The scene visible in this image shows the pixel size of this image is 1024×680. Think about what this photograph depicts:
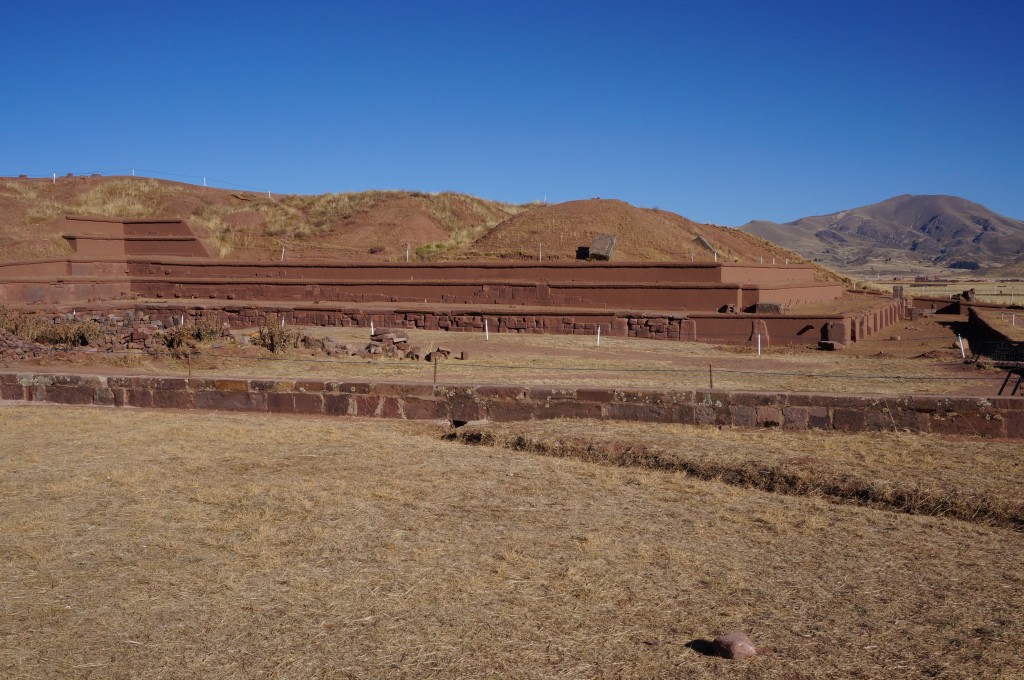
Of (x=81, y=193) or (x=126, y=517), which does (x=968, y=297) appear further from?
(x=81, y=193)

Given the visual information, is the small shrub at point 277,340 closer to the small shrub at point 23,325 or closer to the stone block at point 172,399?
the small shrub at point 23,325

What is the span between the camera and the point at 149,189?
166 ft

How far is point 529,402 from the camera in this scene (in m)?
9.93

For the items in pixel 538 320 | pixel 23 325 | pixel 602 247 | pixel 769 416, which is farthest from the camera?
pixel 602 247

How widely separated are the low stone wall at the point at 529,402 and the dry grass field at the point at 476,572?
104cm

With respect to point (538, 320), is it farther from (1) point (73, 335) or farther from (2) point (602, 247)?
(1) point (73, 335)

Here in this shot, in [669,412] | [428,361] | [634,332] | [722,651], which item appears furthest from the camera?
[634,332]

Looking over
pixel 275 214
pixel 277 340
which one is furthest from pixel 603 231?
pixel 275 214

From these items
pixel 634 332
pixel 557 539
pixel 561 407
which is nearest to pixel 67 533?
pixel 557 539

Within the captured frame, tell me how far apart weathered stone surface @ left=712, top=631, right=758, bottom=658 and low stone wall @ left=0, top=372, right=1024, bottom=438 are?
5548 millimetres

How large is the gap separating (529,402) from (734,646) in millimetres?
6050

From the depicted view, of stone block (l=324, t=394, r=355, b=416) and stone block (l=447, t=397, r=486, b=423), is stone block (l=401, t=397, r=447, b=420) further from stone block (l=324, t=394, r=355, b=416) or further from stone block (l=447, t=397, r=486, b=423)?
stone block (l=324, t=394, r=355, b=416)

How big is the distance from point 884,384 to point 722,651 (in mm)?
10622

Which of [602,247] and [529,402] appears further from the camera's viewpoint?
[602,247]
